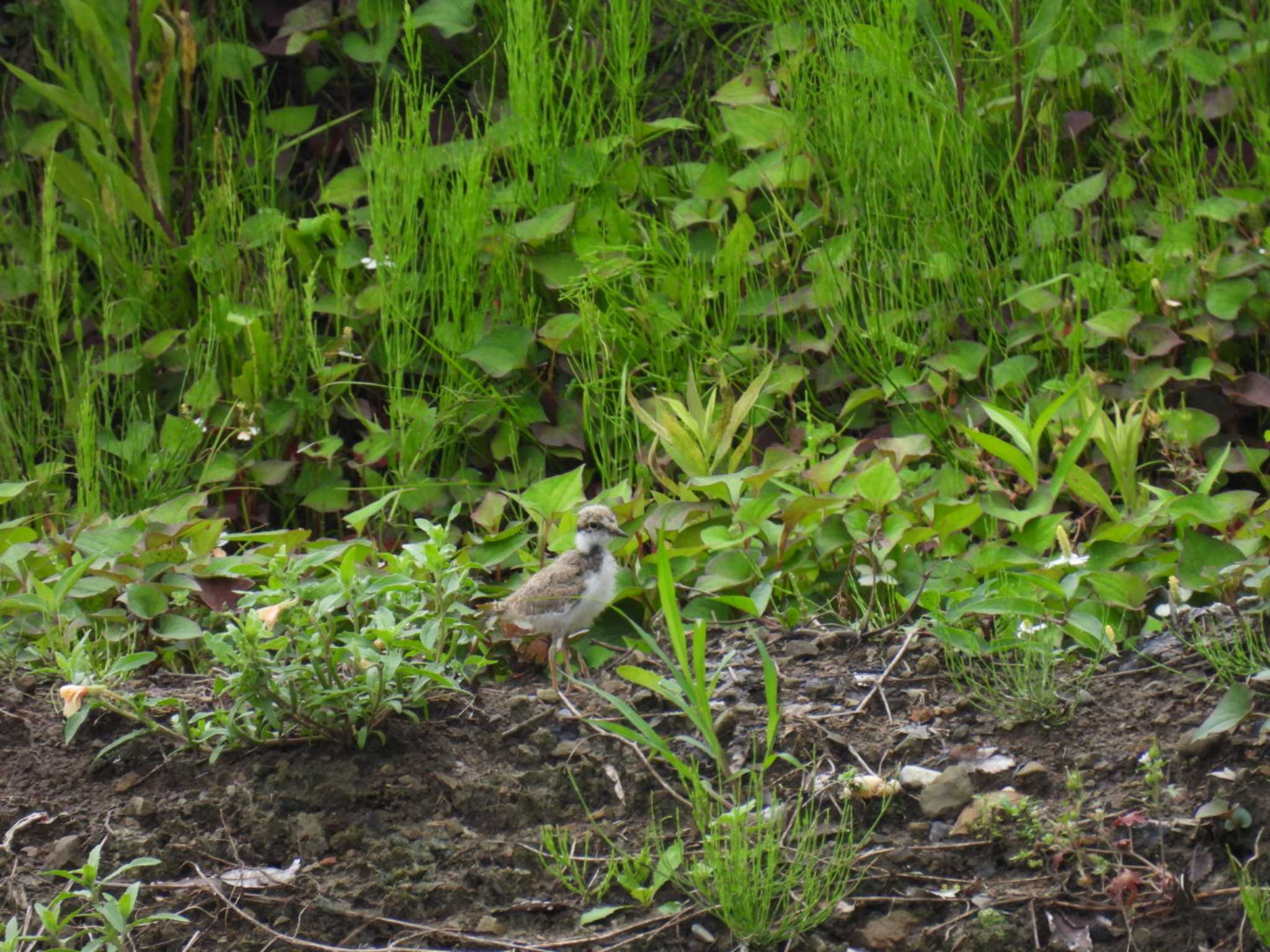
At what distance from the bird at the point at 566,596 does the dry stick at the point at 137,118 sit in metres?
2.72

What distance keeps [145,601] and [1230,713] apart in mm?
2530

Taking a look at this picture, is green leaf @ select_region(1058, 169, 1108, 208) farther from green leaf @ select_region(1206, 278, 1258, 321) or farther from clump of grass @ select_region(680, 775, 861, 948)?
clump of grass @ select_region(680, 775, 861, 948)

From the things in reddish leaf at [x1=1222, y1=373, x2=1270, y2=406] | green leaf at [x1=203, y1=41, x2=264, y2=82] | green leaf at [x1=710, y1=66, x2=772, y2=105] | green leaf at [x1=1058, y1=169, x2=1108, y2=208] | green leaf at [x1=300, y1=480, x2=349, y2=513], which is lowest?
green leaf at [x1=300, y1=480, x2=349, y2=513]

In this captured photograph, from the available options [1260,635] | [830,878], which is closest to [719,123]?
[1260,635]

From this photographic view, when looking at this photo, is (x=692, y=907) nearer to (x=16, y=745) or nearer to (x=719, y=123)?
(x=16, y=745)

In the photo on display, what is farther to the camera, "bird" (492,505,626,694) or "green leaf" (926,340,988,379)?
"green leaf" (926,340,988,379)

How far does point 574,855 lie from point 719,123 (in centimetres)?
382

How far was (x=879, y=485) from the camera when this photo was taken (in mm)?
3525

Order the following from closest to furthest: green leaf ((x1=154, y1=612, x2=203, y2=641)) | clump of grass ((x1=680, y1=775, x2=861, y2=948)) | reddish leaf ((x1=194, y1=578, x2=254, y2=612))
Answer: clump of grass ((x1=680, y1=775, x2=861, y2=948)) → green leaf ((x1=154, y1=612, x2=203, y2=641)) → reddish leaf ((x1=194, y1=578, x2=254, y2=612))

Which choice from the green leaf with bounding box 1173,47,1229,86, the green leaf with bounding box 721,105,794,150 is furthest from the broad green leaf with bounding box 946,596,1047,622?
the green leaf with bounding box 1173,47,1229,86

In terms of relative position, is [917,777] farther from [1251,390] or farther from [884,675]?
[1251,390]

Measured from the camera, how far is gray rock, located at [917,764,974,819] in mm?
2758

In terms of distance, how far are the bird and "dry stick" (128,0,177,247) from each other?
2.72 meters

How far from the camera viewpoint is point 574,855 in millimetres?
2754
